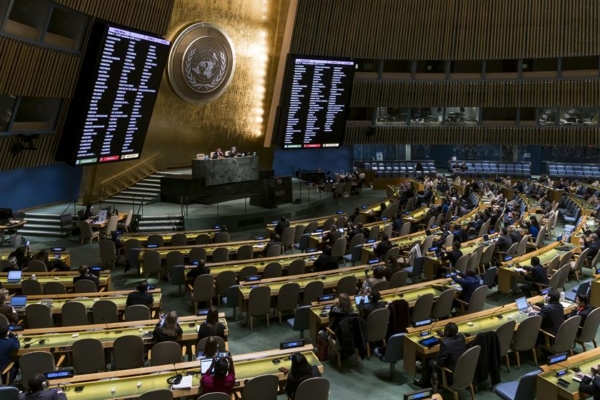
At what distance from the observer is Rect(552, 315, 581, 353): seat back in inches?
296

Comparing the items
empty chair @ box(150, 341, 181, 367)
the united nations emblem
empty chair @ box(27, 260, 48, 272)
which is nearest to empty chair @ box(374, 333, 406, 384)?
empty chair @ box(150, 341, 181, 367)

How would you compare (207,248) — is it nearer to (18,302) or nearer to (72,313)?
(72,313)

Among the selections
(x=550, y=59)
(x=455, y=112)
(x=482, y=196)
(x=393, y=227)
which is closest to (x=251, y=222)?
(x=393, y=227)

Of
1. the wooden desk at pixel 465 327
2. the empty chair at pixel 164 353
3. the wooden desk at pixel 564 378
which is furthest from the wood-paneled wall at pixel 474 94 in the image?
the empty chair at pixel 164 353

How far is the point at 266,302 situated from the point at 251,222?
31.8 feet

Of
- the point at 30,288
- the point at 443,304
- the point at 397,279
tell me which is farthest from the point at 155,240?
the point at 443,304

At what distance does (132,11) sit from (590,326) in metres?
15.8

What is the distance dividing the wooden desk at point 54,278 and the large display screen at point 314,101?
1294cm

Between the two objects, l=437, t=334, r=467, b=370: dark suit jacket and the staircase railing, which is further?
the staircase railing

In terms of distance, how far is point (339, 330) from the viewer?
25.7 feet

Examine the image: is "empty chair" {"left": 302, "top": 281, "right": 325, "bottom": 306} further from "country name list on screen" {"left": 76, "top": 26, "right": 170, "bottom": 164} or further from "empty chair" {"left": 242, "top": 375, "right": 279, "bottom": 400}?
"country name list on screen" {"left": 76, "top": 26, "right": 170, "bottom": 164}

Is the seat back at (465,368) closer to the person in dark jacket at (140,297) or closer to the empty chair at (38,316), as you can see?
the person in dark jacket at (140,297)

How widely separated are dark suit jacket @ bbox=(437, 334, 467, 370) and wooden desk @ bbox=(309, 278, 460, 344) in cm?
200

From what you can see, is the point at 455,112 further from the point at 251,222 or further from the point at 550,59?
the point at 251,222
